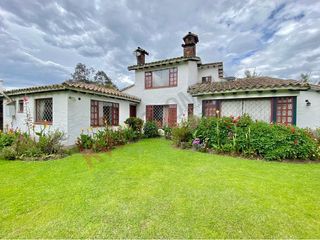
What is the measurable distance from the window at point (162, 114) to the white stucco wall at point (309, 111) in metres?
8.37

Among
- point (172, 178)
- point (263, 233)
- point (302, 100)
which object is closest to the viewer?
point (263, 233)

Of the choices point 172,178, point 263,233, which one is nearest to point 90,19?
point 172,178

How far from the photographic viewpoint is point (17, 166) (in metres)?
6.53

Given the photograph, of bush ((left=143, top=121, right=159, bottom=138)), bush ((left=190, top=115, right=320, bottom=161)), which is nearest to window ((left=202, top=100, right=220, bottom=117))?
bush ((left=190, top=115, right=320, bottom=161))

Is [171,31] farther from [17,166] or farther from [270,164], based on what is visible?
[17,166]

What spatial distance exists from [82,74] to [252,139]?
1462 inches

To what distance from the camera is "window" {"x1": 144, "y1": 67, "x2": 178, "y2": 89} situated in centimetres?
1460

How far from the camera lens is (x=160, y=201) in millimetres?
3701

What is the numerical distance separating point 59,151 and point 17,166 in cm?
193

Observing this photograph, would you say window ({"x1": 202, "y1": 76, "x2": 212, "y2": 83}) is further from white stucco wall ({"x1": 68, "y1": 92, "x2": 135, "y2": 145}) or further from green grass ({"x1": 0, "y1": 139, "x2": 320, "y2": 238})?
green grass ({"x1": 0, "y1": 139, "x2": 320, "y2": 238})

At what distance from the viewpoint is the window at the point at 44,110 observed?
33.0 ft

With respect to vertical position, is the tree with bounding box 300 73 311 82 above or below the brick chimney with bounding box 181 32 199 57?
above

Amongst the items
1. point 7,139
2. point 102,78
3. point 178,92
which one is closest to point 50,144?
point 7,139

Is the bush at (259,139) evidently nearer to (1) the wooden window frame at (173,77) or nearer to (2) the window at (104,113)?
(1) the wooden window frame at (173,77)
